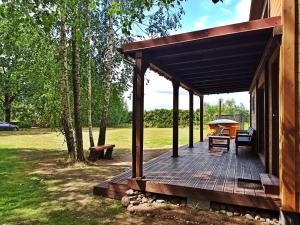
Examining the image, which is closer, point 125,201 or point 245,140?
point 125,201

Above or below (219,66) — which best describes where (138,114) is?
below

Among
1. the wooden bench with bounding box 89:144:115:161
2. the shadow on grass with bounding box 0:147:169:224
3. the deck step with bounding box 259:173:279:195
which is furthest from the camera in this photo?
the wooden bench with bounding box 89:144:115:161

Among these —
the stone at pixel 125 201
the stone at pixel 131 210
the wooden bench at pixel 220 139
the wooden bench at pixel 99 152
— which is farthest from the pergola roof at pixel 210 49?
the wooden bench at pixel 99 152

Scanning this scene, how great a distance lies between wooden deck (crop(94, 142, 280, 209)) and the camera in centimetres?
435

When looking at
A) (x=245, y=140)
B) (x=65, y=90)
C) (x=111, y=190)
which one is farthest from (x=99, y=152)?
(x=245, y=140)

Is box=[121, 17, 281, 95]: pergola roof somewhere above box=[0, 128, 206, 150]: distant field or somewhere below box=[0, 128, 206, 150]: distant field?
above

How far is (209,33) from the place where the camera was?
4434 millimetres

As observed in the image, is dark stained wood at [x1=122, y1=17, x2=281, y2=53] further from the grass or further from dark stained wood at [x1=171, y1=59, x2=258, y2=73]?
the grass

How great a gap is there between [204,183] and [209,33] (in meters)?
2.59

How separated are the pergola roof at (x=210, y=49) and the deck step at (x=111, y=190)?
2.48 metres

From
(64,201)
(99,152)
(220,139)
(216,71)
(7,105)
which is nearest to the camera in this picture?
(64,201)

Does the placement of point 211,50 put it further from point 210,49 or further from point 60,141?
point 60,141

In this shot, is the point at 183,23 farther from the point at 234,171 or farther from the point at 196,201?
the point at 196,201

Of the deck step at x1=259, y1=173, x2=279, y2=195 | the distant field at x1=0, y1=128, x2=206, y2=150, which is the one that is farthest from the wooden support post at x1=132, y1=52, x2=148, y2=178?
the distant field at x1=0, y1=128, x2=206, y2=150
